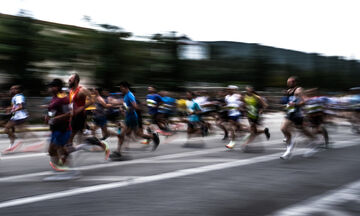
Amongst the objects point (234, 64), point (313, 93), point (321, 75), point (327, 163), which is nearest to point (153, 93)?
point (313, 93)

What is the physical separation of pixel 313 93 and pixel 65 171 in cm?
668

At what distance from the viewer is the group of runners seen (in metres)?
6.97

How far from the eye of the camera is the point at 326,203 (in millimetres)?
5820

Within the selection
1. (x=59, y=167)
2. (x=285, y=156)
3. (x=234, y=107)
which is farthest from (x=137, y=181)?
(x=234, y=107)

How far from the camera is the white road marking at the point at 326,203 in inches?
211

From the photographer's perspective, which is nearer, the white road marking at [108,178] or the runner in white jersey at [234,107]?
the white road marking at [108,178]

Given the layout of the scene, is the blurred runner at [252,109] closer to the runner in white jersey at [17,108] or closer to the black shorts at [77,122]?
the black shorts at [77,122]

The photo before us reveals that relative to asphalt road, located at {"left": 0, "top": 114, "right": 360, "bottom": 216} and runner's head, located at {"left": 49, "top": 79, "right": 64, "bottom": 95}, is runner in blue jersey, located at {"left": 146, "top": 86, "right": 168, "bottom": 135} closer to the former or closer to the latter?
asphalt road, located at {"left": 0, "top": 114, "right": 360, "bottom": 216}

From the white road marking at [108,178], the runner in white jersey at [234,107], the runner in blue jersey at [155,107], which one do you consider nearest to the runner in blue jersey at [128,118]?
the white road marking at [108,178]

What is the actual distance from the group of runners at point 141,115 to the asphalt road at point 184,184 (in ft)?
1.37

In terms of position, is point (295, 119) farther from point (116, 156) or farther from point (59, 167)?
point (59, 167)

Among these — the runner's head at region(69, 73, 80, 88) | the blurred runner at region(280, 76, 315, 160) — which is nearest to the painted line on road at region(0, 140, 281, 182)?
the runner's head at region(69, 73, 80, 88)

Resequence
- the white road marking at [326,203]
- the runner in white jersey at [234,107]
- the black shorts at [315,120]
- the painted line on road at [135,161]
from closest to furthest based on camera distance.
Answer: the white road marking at [326,203] < the painted line on road at [135,161] < the black shorts at [315,120] < the runner in white jersey at [234,107]

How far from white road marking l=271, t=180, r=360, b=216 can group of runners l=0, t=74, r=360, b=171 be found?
292cm
